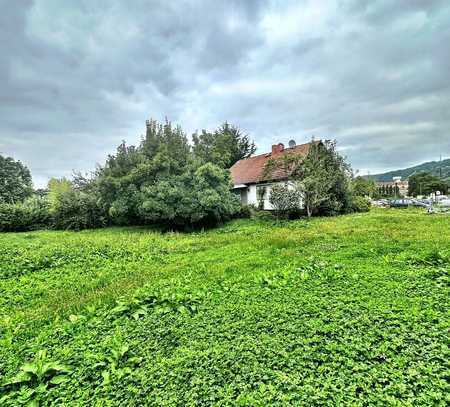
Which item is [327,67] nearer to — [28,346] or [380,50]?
[380,50]

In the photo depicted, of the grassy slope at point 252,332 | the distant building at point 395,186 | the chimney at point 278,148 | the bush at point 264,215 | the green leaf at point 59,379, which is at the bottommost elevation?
the green leaf at point 59,379

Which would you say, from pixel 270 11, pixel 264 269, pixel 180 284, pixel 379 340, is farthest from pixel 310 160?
pixel 379 340

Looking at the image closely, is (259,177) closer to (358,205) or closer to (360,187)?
(358,205)

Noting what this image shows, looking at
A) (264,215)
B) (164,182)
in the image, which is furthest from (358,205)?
(164,182)

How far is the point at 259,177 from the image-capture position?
19938 mm

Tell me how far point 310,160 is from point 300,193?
2.34 meters

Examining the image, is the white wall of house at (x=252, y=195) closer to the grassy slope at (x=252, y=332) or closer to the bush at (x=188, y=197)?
the bush at (x=188, y=197)

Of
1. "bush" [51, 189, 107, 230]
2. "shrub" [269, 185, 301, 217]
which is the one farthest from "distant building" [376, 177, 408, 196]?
"bush" [51, 189, 107, 230]

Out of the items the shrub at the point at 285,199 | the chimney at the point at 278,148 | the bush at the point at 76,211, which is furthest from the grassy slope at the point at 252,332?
the chimney at the point at 278,148

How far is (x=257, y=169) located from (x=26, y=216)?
17135 mm

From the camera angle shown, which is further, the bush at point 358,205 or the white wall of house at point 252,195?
the white wall of house at point 252,195

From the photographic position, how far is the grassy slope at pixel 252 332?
2035 mm

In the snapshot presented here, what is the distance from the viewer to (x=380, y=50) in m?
12.9

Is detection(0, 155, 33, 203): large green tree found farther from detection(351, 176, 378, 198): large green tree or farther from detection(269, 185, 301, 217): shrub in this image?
detection(351, 176, 378, 198): large green tree
